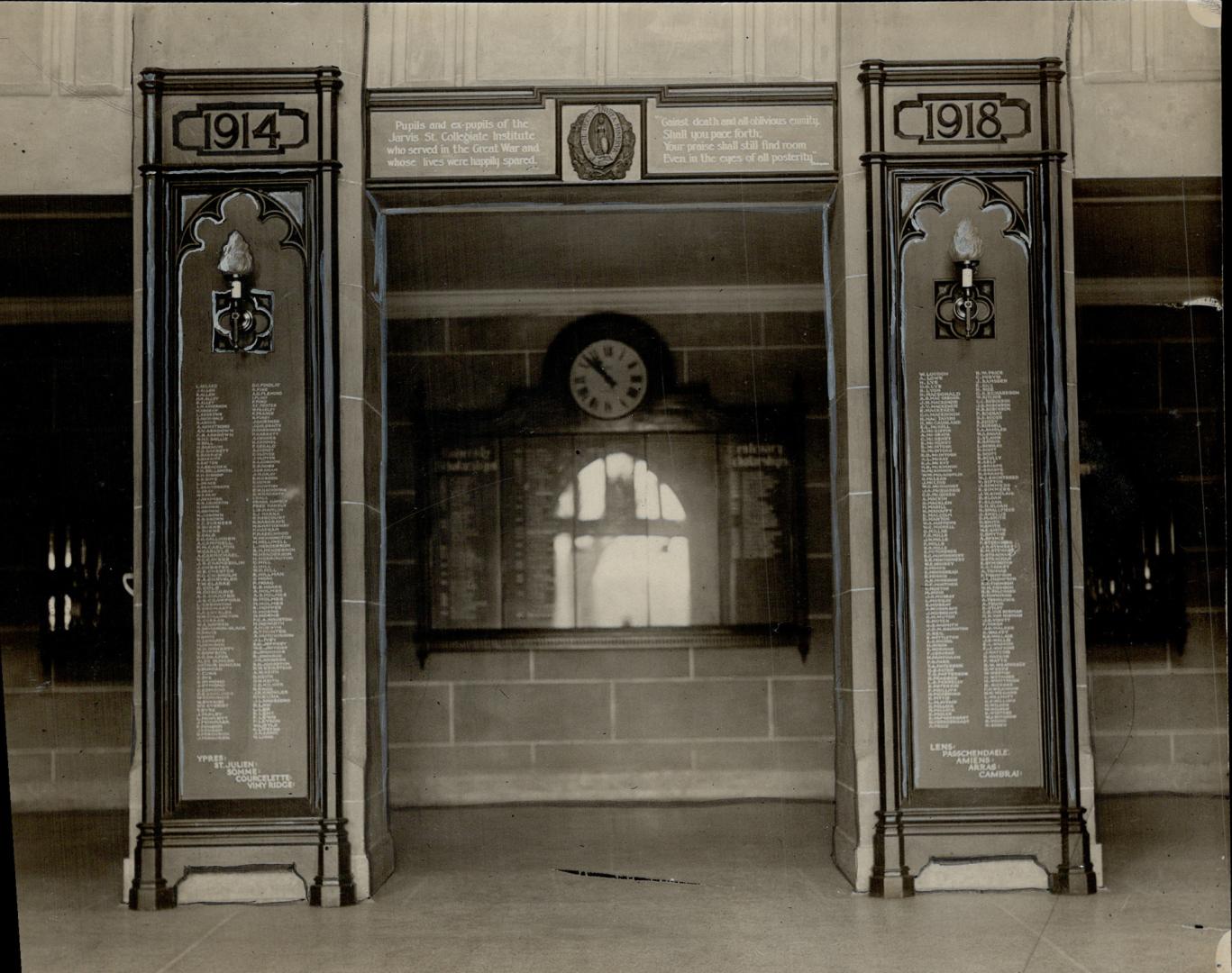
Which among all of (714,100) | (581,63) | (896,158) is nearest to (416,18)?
(581,63)

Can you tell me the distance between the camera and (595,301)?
6.91m

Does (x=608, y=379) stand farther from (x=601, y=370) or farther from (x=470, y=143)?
(x=470, y=143)

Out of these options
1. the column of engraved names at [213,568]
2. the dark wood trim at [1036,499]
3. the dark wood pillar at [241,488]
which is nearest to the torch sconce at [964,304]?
the dark wood trim at [1036,499]

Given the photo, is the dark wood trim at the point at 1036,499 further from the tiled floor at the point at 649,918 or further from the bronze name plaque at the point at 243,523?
the bronze name plaque at the point at 243,523

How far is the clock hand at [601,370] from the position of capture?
22.5ft

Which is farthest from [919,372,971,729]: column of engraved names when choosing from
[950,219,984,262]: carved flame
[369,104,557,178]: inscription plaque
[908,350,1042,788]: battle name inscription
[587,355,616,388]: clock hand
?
[587,355,616,388]: clock hand

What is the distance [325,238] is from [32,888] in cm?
275

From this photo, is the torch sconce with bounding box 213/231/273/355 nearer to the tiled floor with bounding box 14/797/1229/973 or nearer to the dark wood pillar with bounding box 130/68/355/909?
the dark wood pillar with bounding box 130/68/355/909

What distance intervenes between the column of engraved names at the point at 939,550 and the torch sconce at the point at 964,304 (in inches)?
7.3

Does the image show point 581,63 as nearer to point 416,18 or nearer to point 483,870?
point 416,18

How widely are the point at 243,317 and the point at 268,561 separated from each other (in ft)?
3.03

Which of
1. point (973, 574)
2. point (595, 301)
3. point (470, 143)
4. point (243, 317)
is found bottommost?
point (973, 574)

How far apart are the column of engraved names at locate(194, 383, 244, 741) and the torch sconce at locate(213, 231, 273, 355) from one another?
0.20 meters


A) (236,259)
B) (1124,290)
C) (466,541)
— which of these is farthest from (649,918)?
(1124,290)
